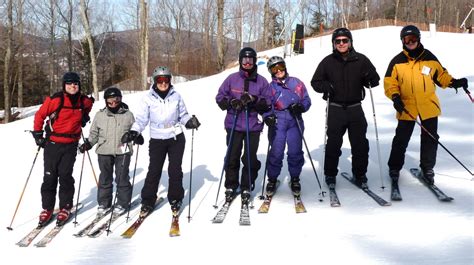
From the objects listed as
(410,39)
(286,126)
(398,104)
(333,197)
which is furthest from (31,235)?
(410,39)

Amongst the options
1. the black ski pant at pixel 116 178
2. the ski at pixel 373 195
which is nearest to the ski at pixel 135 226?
the black ski pant at pixel 116 178

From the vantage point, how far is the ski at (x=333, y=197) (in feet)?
15.8

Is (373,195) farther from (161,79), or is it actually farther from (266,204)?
(161,79)

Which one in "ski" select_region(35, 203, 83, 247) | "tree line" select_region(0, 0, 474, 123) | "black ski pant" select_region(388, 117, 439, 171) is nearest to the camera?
"ski" select_region(35, 203, 83, 247)

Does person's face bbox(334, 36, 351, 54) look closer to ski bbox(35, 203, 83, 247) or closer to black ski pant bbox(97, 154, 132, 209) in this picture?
Answer: black ski pant bbox(97, 154, 132, 209)

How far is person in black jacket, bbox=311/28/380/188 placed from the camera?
4.94 meters

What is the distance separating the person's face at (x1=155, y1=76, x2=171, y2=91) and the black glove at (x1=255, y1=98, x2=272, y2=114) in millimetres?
1112

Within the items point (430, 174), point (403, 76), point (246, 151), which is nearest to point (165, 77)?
point (246, 151)

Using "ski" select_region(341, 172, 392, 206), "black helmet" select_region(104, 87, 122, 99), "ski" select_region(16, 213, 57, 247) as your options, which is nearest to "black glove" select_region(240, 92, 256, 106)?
"black helmet" select_region(104, 87, 122, 99)

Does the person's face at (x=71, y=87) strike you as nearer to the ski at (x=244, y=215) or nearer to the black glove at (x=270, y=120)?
the black glove at (x=270, y=120)

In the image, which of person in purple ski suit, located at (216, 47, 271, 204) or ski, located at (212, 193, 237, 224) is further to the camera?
person in purple ski suit, located at (216, 47, 271, 204)

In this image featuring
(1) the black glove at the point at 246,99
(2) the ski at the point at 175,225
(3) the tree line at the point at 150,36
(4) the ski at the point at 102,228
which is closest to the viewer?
(2) the ski at the point at 175,225

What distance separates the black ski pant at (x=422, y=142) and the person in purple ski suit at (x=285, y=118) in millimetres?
1259

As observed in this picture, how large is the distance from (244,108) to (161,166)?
4.05 feet
